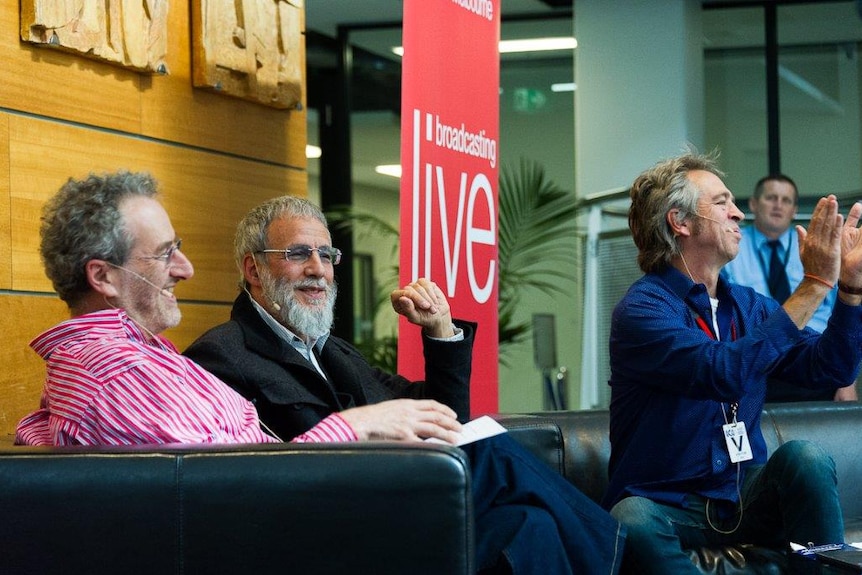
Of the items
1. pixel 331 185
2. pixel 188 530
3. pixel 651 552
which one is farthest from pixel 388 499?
pixel 331 185

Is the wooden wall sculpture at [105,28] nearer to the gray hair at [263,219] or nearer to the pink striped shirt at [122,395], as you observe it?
the gray hair at [263,219]

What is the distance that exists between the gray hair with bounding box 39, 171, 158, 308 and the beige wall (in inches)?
24.3

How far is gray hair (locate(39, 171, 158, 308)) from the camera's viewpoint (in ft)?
7.06

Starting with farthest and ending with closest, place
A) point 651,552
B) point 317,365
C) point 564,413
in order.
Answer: point 564,413 < point 317,365 < point 651,552

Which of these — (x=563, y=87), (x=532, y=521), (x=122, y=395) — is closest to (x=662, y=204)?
(x=532, y=521)

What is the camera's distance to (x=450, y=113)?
3533 millimetres

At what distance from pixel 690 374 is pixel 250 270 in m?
1.03

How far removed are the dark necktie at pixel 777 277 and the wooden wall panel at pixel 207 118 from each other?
238 cm

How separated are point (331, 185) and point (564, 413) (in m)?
6.31

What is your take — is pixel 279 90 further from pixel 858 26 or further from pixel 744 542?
pixel 858 26

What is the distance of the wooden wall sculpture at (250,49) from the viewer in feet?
11.6

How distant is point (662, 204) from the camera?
304 centimetres

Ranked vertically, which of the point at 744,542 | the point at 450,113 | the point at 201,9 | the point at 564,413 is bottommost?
the point at 744,542

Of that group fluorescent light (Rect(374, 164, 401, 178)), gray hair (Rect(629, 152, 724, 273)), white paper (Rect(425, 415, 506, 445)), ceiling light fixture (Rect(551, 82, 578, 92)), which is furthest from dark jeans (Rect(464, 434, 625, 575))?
fluorescent light (Rect(374, 164, 401, 178))
